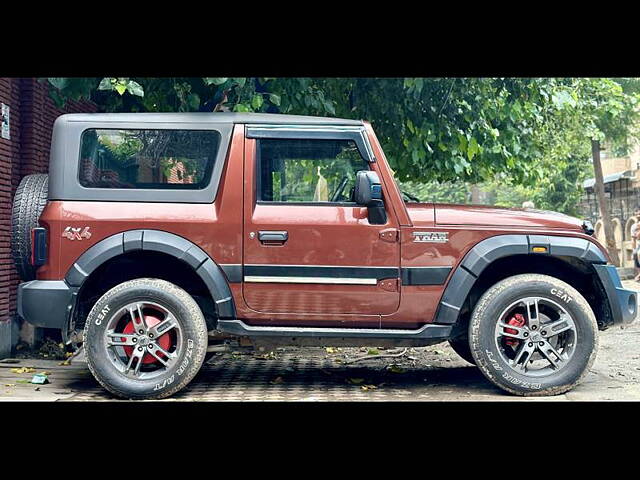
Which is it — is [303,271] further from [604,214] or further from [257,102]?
[604,214]

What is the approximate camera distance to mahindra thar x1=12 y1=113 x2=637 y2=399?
5.87 meters

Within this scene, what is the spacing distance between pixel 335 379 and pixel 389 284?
160 centimetres

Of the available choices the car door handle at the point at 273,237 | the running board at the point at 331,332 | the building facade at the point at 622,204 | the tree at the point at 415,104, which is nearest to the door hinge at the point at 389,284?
the running board at the point at 331,332

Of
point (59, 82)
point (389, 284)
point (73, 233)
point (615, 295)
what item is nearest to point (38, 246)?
point (73, 233)

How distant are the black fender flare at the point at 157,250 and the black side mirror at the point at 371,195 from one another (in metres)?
1.29

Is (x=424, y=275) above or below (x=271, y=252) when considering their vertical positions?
below

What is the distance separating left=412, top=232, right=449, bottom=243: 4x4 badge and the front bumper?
1.29 m

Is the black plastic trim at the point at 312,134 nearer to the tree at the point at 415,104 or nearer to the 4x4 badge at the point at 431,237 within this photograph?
the 4x4 badge at the point at 431,237

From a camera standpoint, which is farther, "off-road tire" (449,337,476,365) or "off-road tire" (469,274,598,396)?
"off-road tire" (449,337,476,365)

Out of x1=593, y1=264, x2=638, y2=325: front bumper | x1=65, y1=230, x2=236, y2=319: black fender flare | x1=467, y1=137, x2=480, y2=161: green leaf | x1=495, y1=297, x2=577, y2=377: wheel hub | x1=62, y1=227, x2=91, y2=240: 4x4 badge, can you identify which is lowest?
x1=495, y1=297, x2=577, y2=377: wheel hub

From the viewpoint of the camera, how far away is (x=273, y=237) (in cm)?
590

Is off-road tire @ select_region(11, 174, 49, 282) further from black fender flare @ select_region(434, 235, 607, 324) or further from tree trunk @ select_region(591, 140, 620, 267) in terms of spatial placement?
tree trunk @ select_region(591, 140, 620, 267)

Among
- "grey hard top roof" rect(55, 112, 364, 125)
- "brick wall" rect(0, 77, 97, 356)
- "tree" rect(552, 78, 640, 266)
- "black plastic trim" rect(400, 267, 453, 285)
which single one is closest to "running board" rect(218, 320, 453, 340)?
"black plastic trim" rect(400, 267, 453, 285)

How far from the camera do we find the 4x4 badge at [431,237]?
595cm
